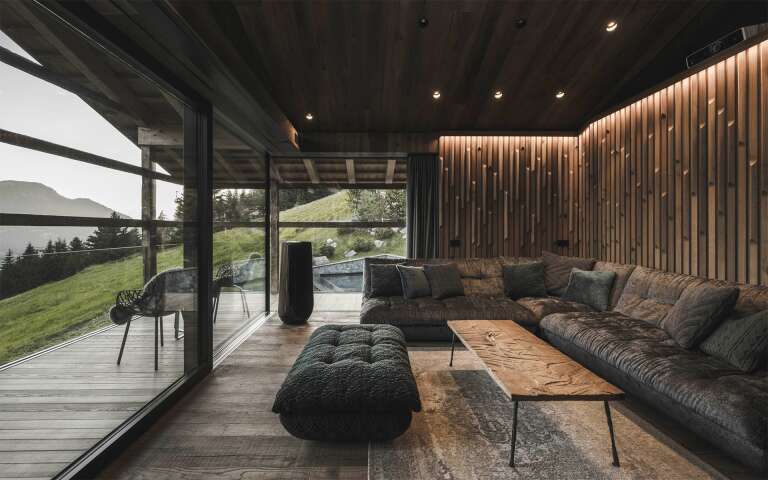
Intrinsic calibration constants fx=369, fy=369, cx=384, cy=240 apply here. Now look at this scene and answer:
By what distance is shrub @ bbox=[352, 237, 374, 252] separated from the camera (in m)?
5.72

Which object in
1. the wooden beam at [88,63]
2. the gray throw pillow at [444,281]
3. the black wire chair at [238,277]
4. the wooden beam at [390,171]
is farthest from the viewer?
the wooden beam at [390,171]

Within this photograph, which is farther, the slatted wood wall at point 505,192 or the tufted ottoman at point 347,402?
the slatted wood wall at point 505,192

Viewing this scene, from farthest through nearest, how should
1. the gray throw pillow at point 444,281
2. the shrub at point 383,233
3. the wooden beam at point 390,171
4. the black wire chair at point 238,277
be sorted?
the shrub at point 383,233 < the wooden beam at point 390,171 < the gray throw pillow at point 444,281 < the black wire chair at point 238,277

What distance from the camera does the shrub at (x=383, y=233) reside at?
18.7ft

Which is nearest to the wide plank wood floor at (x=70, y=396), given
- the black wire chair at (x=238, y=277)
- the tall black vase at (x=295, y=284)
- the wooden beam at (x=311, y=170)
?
the black wire chair at (x=238, y=277)

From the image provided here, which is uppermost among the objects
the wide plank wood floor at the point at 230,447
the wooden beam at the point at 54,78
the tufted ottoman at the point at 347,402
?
the wooden beam at the point at 54,78

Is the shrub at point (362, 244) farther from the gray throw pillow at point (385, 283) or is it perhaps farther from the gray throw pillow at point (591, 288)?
the gray throw pillow at point (591, 288)

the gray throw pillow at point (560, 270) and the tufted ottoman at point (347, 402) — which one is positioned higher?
the gray throw pillow at point (560, 270)

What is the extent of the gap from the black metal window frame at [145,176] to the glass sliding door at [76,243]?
0.04ft

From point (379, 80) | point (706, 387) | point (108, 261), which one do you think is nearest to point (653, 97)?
point (379, 80)

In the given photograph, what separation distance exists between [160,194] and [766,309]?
391 centimetres

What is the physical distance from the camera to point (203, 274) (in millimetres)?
2967

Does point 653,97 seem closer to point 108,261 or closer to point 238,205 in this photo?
point 238,205

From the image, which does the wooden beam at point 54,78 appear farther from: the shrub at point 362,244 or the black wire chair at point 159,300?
the shrub at point 362,244
